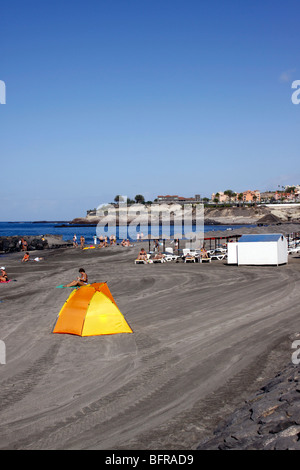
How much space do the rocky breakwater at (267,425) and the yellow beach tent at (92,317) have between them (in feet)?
18.2

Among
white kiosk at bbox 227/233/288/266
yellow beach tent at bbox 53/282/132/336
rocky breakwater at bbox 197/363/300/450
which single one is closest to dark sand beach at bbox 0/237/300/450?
yellow beach tent at bbox 53/282/132/336

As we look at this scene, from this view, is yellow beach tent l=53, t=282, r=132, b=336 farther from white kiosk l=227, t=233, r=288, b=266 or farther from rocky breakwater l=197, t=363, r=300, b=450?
white kiosk l=227, t=233, r=288, b=266

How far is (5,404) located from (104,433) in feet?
6.55

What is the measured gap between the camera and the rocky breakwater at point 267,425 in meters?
4.77

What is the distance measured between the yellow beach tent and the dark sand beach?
0.28 m

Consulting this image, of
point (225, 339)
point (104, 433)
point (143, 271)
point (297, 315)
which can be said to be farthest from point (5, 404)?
point (143, 271)

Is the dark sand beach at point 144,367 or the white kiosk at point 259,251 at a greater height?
the white kiosk at point 259,251

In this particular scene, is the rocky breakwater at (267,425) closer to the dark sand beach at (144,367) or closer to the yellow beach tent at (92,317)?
the dark sand beach at (144,367)

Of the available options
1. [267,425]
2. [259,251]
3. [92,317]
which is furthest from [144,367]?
[259,251]

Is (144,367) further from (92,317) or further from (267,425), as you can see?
(267,425)

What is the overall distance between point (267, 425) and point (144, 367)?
411 cm

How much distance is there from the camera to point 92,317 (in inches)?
460

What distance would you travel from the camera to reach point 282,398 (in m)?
5.84

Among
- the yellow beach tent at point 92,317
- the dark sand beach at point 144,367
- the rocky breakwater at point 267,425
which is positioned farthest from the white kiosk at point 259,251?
the rocky breakwater at point 267,425
